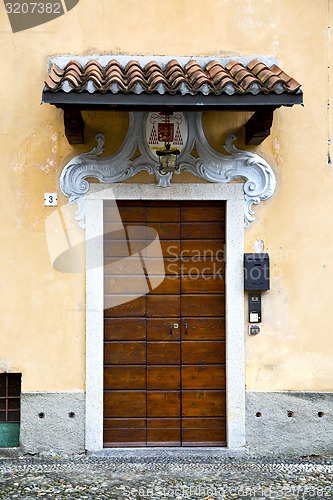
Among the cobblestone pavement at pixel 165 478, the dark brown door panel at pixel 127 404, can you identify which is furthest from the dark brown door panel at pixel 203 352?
the cobblestone pavement at pixel 165 478

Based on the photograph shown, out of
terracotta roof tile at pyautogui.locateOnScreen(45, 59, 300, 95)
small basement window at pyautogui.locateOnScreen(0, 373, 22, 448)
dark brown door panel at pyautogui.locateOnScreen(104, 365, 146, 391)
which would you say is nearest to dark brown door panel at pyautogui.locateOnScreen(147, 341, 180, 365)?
dark brown door panel at pyautogui.locateOnScreen(104, 365, 146, 391)

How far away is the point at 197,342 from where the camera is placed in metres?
5.92

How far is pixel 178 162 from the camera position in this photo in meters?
5.79

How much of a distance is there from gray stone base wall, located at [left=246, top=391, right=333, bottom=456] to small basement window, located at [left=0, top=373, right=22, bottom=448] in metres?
2.53

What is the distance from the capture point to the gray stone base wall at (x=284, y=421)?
5785mm

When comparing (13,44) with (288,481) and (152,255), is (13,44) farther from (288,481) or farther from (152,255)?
(288,481)

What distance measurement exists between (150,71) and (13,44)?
1.60 metres

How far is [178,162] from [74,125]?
1192mm

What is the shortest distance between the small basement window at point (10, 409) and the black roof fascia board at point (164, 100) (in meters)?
3.03

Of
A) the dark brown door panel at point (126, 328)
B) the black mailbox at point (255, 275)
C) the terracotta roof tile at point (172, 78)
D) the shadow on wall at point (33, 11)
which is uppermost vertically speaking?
the shadow on wall at point (33, 11)

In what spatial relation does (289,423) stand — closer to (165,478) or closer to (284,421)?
(284,421)

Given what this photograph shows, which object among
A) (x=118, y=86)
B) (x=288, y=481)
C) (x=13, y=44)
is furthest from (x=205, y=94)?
(x=288, y=481)

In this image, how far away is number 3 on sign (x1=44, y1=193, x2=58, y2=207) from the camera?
5.76 meters

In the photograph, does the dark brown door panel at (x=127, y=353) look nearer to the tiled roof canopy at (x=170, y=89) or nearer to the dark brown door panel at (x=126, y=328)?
the dark brown door panel at (x=126, y=328)
